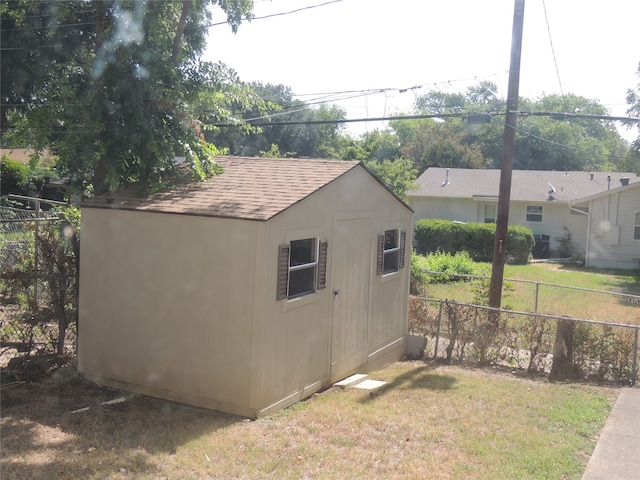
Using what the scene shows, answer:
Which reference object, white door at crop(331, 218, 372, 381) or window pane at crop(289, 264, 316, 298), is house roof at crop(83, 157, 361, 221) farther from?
window pane at crop(289, 264, 316, 298)

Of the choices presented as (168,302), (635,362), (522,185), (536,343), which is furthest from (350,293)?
(522,185)

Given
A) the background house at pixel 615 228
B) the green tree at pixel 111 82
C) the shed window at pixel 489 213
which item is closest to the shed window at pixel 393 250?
the green tree at pixel 111 82

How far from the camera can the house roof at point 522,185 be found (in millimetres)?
30891

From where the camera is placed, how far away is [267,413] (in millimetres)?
7246

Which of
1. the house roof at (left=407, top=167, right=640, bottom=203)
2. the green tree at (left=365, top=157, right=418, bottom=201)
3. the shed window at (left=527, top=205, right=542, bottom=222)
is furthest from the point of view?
the house roof at (left=407, top=167, right=640, bottom=203)

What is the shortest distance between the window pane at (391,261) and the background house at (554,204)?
18.5 m

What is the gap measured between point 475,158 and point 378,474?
45971 millimetres

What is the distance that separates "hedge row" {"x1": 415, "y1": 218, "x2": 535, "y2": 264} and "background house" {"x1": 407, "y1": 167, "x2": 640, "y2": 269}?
9.03ft

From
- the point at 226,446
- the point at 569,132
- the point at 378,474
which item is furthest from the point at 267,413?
the point at 569,132

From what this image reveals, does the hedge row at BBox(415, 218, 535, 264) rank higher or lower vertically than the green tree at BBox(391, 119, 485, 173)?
lower

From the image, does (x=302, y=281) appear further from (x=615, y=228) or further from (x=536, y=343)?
(x=615, y=228)

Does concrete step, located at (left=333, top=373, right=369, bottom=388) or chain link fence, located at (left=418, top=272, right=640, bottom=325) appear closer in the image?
concrete step, located at (left=333, top=373, right=369, bottom=388)

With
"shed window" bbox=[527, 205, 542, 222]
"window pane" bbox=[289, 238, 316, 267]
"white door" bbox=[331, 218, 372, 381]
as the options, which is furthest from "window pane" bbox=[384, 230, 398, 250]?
"shed window" bbox=[527, 205, 542, 222]

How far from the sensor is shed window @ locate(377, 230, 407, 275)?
10566mm
